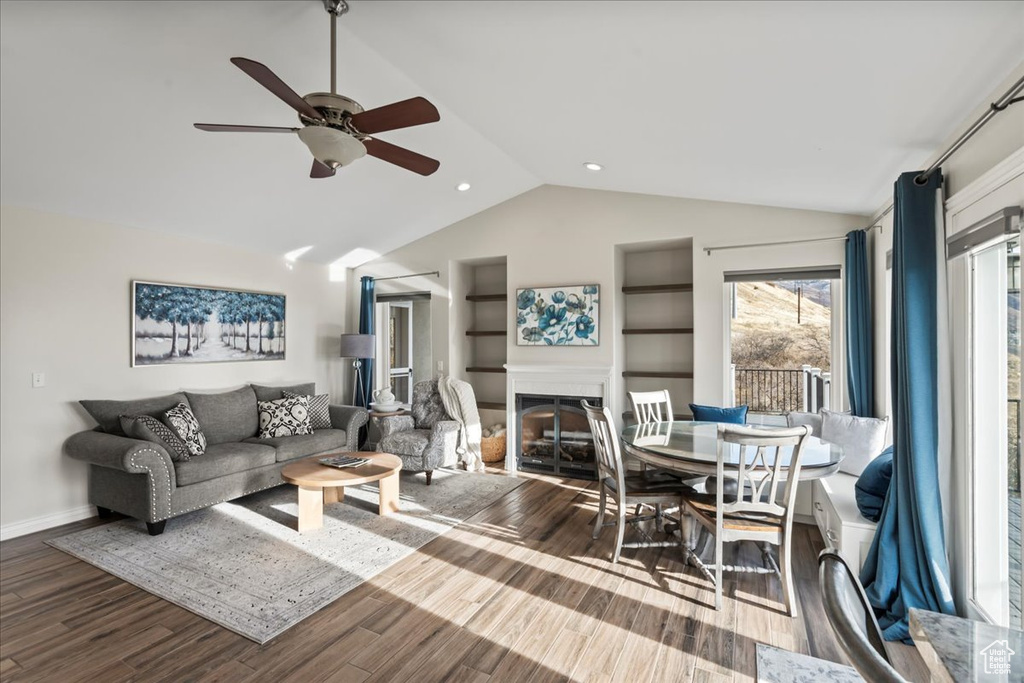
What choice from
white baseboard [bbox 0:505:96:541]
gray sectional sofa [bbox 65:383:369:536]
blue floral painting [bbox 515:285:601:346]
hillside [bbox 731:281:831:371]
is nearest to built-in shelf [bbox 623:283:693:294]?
blue floral painting [bbox 515:285:601:346]

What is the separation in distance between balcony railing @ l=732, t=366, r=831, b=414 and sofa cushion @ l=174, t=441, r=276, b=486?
4.22m

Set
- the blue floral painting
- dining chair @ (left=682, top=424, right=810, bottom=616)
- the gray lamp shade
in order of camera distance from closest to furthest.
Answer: dining chair @ (left=682, top=424, right=810, bottom=616) < the blue floral painting < the gray lamp shade

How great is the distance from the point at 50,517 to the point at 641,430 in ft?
14.7

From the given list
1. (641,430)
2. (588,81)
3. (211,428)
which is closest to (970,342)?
(641,430)

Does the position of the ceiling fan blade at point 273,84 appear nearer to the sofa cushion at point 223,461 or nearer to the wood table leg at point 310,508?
the wood table leg at point 310,508

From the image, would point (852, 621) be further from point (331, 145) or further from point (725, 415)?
point (725, 415)

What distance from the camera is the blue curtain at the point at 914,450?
7.38 ft

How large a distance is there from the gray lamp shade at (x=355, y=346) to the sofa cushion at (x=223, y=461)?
1600 millimetres

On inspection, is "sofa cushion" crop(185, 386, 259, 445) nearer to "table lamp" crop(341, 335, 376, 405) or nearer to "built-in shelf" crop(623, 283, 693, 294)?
"table lamp" crop(341, 335, 376, 405)

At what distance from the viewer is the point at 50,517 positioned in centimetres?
371

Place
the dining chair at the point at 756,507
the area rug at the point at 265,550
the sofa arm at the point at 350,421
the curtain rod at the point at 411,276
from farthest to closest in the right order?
the curtain rod at the point at 411,276
the sofa arm at the point at 350,421
the area rug at the point at 265,550
the dining chair at the point at 756,507

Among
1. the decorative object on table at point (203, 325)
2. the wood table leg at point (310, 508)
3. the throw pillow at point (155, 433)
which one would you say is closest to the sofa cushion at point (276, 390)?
the decorative object on table at point (203, 325)

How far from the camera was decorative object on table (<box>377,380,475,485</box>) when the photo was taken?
186 inches

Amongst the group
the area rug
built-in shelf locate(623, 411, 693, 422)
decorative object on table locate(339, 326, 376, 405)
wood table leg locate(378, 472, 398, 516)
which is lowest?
the area rug
